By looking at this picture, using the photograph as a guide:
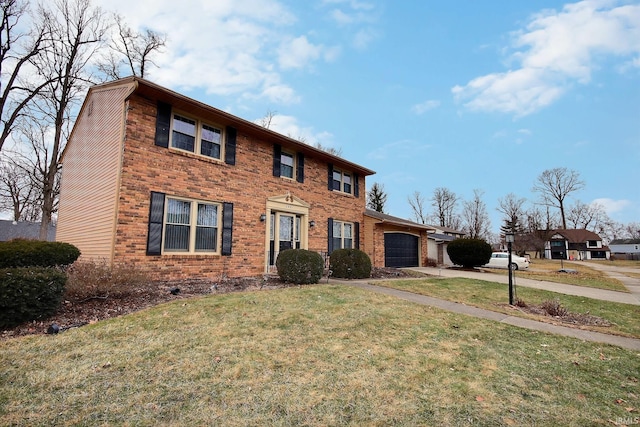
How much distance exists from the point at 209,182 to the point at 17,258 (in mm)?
5047

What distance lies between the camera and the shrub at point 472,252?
20308mm

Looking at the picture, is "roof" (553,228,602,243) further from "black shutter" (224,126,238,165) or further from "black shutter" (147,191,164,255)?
"black shutter" (147,191,164,255)

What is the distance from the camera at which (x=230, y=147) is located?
37.0 feet

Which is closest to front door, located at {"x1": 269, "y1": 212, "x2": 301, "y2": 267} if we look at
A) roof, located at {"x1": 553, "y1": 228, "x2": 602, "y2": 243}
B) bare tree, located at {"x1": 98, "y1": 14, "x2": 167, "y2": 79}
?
bare tree, located at {"x1": 98, "y1": 14, "x2": 167, "y2": 79}

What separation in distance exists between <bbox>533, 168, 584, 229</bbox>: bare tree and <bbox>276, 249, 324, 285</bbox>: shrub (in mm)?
56856

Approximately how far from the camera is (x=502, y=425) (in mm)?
2799

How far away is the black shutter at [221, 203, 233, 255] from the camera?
420 inches

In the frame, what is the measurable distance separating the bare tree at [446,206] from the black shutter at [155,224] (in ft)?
149

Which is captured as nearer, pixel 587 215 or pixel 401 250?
pixel 401 250

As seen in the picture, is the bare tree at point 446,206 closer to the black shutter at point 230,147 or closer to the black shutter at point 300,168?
the black shutter at point 300,168

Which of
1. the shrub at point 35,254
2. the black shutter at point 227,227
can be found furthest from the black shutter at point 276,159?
the shrub at point 35,254

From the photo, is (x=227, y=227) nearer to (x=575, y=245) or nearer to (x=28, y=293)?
(x=28, y=293)

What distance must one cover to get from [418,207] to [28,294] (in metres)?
49.9

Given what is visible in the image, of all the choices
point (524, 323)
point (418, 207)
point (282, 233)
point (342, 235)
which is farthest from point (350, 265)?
point (418, 207)
